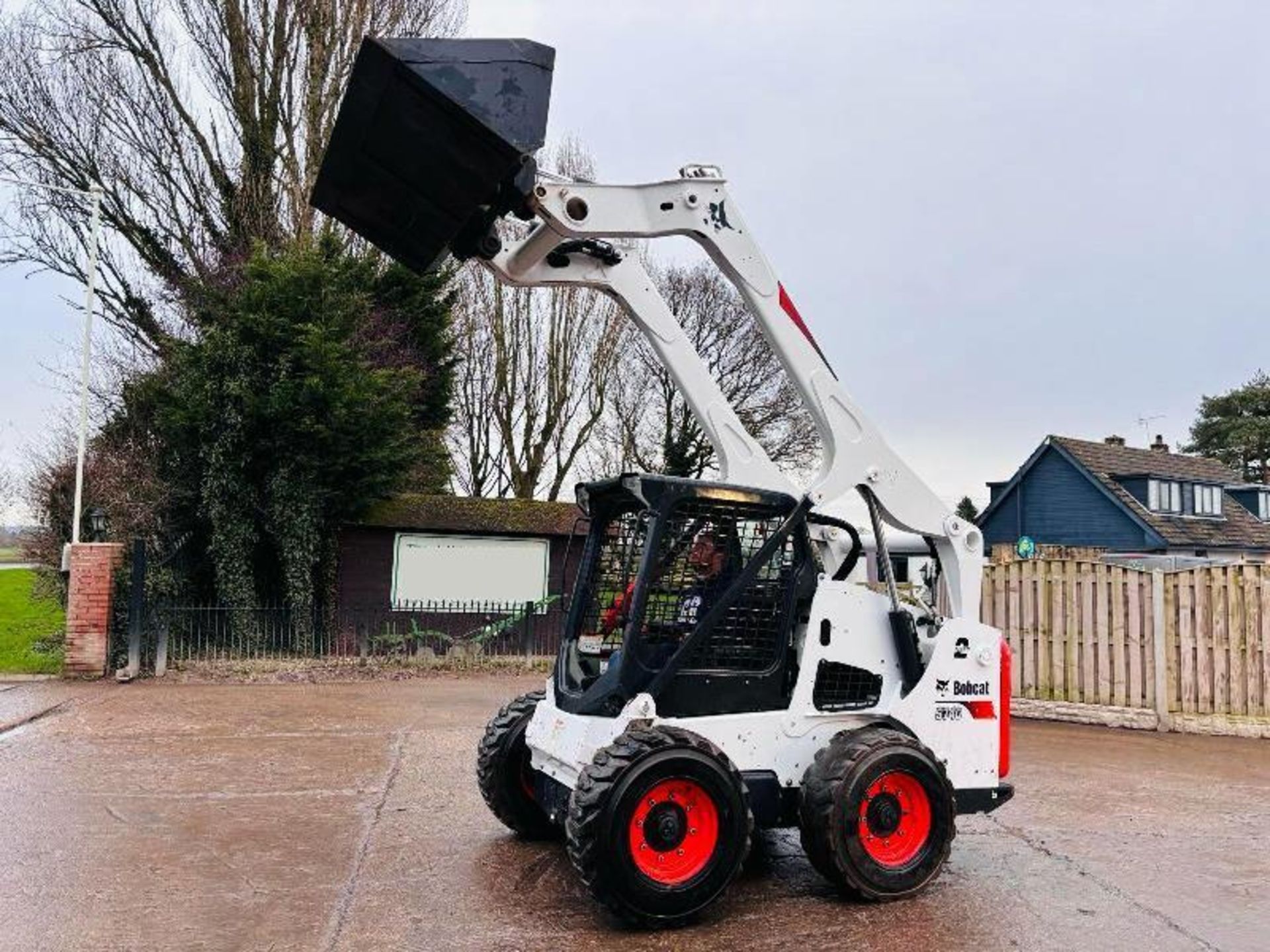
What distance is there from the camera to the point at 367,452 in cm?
1578

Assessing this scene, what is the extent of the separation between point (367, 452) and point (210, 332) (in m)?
2.84

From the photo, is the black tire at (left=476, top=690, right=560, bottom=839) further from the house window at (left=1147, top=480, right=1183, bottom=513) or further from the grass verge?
the house window at (left=1147, top=480, right=1183, bottom=513)

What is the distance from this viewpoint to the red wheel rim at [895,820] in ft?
15.9

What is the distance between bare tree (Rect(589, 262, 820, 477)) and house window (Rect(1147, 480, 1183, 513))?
1359 cm

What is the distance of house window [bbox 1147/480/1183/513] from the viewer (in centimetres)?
3531

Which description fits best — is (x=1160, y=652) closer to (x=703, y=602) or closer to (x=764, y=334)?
(x=764, y=334)

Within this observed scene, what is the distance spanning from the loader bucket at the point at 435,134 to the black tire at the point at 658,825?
2591 mm

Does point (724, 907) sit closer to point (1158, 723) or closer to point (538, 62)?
point (538, 62)

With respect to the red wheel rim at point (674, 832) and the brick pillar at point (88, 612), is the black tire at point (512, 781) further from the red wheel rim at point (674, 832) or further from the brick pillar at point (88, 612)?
the brick pillar at point (88, 612)

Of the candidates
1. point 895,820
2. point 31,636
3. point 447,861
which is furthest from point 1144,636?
point 31,636

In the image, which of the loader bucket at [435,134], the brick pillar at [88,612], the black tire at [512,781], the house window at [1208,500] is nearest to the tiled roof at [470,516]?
the brick pillar at [88,612]

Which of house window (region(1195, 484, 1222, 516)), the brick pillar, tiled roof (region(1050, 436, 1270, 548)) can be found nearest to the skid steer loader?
the brick pillar

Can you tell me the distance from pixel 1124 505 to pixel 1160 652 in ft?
88.9

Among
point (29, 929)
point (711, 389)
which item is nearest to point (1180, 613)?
point (711, 389)
